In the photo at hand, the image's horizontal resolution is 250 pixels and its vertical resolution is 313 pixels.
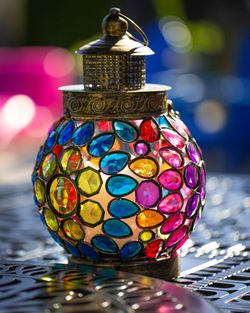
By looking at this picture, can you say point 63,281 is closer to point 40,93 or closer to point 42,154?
point 42,154

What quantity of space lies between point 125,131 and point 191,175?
0.35ft

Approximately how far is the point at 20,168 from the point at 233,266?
7.97ft

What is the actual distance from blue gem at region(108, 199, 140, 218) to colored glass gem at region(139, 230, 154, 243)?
0.03m

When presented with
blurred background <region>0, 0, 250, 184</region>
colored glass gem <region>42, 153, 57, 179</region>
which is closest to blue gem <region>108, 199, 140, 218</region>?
colored glass gem <region>42, 153, 57, 179</region>

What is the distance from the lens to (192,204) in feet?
4.31

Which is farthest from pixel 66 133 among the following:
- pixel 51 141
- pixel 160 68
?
pixel 160 68

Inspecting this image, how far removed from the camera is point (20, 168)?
381 cm

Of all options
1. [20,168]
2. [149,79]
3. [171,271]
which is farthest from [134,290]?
[149,79]

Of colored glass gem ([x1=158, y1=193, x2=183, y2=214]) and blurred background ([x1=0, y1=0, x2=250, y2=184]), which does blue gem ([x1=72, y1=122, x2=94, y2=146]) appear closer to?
colored glass gem ([x1=158, y1=193, x2=183, y2=214])

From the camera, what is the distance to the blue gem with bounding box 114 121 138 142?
128cm

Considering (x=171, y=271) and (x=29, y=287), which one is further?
(x=171, y=271)

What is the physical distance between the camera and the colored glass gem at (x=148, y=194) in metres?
1.26

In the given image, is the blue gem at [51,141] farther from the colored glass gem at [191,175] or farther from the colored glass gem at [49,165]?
the colored glass gem at [191,175]

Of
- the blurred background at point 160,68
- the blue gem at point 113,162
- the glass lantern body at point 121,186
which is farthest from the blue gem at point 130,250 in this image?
the blurred background at point 160,68
